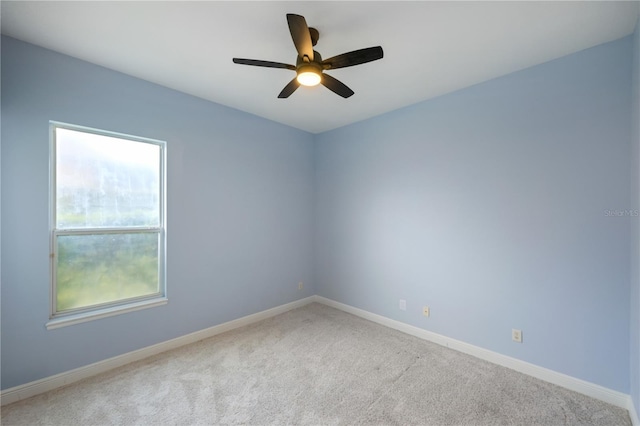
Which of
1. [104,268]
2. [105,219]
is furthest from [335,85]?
[104,268]

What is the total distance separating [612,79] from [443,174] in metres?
1.36

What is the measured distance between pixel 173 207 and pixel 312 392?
222 cm

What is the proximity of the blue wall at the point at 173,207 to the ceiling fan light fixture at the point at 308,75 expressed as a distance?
164cm

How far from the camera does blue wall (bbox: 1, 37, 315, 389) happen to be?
6.50ft

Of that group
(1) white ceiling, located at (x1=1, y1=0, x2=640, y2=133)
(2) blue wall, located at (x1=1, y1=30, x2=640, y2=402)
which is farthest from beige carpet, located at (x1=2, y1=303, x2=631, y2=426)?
(1) white ceiling, located at (x1=1, y1=0, x2=640, y2=133)

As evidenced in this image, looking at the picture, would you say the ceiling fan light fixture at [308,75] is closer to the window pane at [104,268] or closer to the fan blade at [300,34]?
the fan blade at [300,34]

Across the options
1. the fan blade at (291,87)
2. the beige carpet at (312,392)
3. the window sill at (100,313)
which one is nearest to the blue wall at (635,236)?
the beige carpet at (312,392)

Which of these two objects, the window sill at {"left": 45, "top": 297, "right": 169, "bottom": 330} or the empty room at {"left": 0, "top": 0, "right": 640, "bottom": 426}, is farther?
the window sill at {"left": 45, "top": 297, "right": 169, "bottom": 330}

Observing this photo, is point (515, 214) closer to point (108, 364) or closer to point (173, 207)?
point (173, 207)

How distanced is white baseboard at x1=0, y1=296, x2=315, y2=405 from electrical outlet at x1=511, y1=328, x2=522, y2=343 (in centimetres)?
277

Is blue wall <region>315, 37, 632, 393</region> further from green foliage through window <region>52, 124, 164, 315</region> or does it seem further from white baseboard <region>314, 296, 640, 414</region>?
green foliage through window <region>52, 124, 164, 315</region>

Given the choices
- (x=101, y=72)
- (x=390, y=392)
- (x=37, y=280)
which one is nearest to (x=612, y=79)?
(x=390, y=392)

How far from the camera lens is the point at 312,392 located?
205 cm

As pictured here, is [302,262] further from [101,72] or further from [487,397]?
[101,72]
